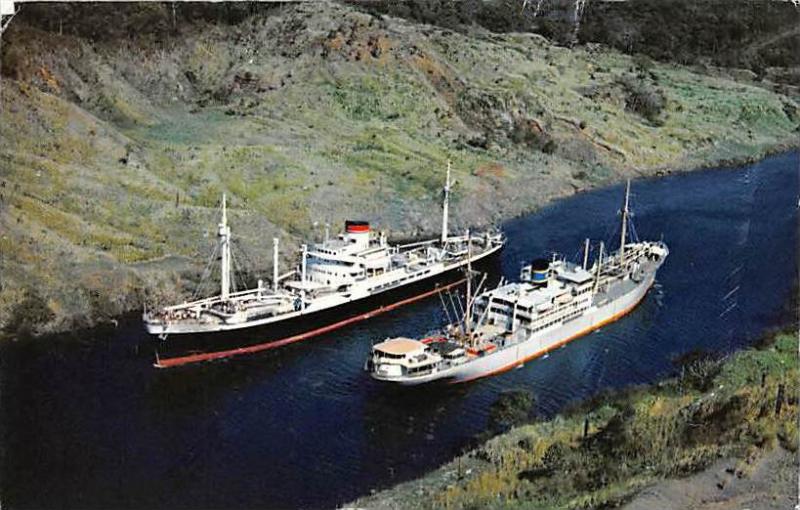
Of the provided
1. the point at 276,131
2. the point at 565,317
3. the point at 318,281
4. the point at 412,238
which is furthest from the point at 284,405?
the point at 276,131

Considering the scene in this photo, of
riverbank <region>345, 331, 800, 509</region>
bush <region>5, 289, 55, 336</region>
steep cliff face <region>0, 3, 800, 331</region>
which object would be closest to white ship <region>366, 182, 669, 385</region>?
riverbank <region>345, 331, 800, 509</region>

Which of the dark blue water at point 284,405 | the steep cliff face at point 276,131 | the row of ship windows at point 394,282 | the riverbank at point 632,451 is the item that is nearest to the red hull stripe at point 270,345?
the dark blue water at point 284,405

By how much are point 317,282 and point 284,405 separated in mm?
16701

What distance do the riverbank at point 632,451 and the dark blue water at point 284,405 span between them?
351cm

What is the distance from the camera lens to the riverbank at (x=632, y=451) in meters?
43.4

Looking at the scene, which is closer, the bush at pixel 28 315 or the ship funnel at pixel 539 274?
the bush at pixel 28 315

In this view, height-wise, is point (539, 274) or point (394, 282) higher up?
point (539, 274)

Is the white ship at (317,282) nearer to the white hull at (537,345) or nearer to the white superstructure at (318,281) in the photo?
the white superstructure at (318,281)

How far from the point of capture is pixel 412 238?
94.1 metres

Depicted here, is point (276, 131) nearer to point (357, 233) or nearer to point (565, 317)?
point (357, 233)

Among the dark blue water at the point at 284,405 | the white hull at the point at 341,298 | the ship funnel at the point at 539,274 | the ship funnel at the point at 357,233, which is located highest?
the ship funnel at the point at 357,233

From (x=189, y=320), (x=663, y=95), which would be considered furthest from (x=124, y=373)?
(x=663, y=95)

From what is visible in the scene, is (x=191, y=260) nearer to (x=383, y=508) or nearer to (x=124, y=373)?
(x=124, y=373)

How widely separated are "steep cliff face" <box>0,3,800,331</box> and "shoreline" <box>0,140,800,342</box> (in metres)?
0.37
